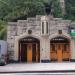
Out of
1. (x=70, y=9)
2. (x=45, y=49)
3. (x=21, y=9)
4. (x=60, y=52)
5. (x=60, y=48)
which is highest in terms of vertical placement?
(x=70, y=9)

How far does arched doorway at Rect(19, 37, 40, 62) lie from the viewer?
147ft

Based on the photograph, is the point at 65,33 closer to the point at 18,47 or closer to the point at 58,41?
the point at 58,41

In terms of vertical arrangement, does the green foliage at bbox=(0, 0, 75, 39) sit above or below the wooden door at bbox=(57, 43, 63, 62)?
above

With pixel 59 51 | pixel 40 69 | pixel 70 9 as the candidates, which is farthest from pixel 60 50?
pixel 70 9

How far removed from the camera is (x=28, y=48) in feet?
148

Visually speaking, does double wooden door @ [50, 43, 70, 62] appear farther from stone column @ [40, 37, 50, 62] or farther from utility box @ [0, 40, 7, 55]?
utility box @ [0, 40, 7, 55]

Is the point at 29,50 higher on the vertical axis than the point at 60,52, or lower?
higher

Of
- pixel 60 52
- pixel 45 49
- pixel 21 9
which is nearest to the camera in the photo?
pixel 45 49

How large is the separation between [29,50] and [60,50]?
13.1ft

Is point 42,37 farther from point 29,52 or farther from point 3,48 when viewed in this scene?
point 3,48

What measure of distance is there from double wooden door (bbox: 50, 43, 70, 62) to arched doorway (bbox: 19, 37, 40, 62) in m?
1.93

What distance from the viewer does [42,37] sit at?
43750 millimetres

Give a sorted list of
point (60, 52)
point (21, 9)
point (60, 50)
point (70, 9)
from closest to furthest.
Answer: point (60, 52), point (60, 50), point (21, 9), point (70, 9)

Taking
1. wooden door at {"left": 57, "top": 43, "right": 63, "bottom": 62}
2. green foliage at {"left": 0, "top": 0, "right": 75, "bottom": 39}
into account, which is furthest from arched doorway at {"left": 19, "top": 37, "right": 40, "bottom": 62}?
green foliage at {"left": 0, "top": 0, "right": 75, "bottom": 39}
